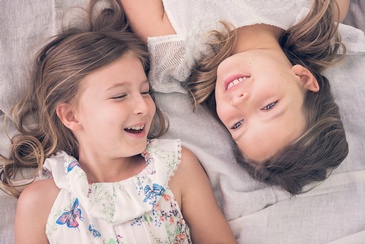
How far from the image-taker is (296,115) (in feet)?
4.51

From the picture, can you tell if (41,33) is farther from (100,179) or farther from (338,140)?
(338,140)

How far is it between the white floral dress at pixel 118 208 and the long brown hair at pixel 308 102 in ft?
0.86

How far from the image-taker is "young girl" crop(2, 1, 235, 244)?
134 centimetres

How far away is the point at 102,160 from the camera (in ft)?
4.69

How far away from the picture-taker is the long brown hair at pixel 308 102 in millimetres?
1387

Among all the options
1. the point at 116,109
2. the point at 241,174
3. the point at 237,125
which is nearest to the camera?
the point at 116,109

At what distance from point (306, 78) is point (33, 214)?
2.74 ft

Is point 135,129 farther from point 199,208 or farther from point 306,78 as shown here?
point 306,78

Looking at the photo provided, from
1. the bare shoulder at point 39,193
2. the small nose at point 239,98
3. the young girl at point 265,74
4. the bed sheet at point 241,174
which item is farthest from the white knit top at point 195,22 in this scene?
the bare shoulder at point 39,193

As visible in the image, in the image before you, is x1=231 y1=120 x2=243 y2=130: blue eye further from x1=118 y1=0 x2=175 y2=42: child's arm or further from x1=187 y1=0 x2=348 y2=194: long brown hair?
x1=118 y1=0 x2=175 y2=42: child's arm

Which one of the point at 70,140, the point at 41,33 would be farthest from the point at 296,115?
the point at 41,33

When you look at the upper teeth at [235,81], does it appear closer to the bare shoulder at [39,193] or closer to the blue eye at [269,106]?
the blue eye at [269,106]

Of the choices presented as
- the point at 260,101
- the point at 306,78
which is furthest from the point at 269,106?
the point at 306,78

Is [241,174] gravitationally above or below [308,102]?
below
